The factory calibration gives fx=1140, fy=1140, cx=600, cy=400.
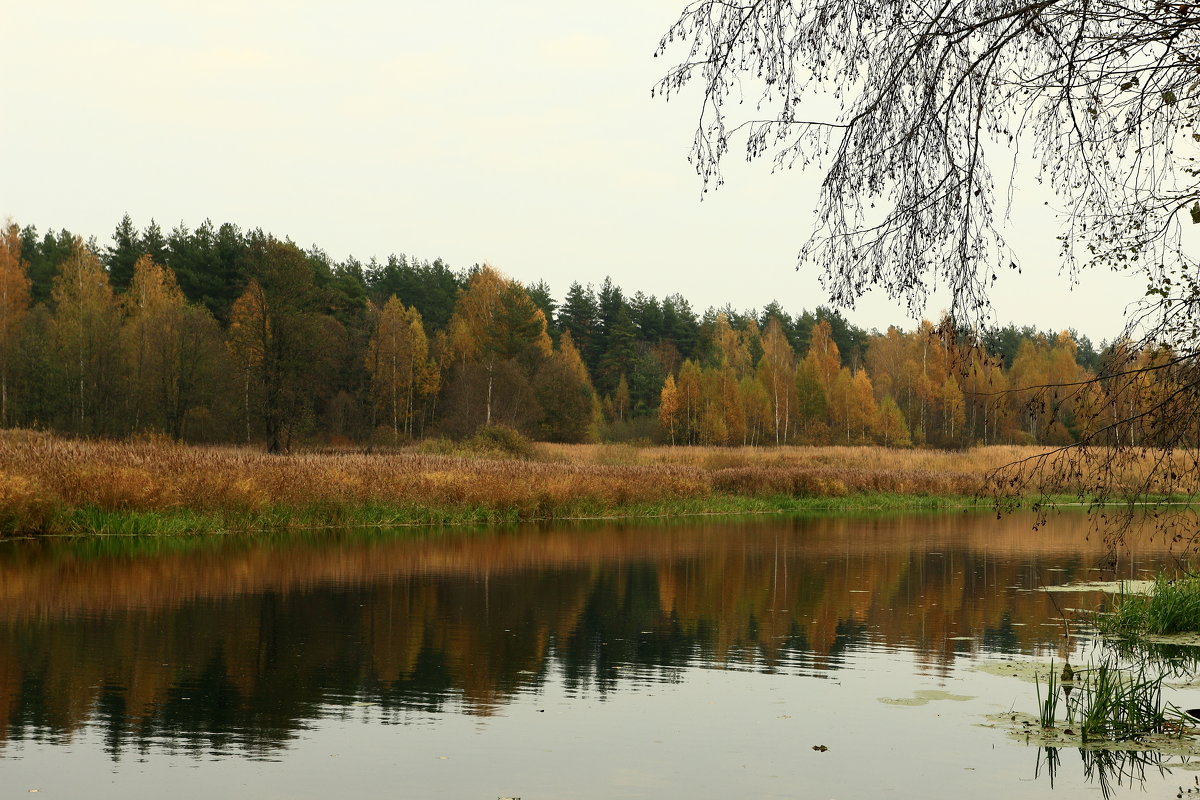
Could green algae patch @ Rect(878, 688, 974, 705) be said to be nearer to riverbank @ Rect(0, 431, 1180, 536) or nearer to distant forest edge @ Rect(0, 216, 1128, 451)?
riverbank @ Rect(0, 431, 1180, 536)

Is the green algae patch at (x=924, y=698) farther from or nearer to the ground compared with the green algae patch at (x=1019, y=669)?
nearer to the ground

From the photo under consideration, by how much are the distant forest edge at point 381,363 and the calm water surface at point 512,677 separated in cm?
1505

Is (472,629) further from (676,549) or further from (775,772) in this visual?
(676,549)

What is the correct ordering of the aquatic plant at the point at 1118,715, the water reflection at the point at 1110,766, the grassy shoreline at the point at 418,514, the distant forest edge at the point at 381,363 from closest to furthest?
the water reflection at the point at 1110,766
the aquatic plant at the point at 1118,715
the grassy shoreline at the point at 418,514
the distant forest edge at the point at 381,363

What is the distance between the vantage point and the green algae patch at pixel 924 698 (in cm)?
1065

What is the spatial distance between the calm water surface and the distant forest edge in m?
15.1

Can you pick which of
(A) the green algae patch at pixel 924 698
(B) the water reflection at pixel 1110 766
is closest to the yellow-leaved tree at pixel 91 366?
(A) the green algae patch at pixel 924 698

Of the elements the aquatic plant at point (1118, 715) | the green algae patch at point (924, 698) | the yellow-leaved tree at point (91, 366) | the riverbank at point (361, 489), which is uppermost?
the yellow-leaved tree at point (91, 366)

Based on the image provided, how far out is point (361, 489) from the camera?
2998cm

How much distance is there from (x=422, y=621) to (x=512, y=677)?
12.7 feet

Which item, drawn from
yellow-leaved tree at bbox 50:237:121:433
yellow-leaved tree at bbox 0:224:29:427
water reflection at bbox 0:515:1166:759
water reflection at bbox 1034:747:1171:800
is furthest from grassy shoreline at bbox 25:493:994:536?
yellow-leaved tree at bbox 0:224:29:427

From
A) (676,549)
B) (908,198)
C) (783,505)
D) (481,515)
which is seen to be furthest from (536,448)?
(908,198)

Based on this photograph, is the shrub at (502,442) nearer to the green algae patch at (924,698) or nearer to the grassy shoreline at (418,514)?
the grassy shoreline at (418,514)

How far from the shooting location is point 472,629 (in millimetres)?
14445
